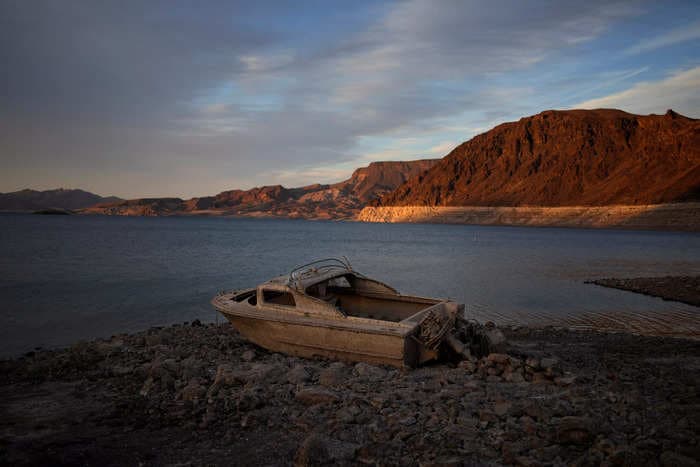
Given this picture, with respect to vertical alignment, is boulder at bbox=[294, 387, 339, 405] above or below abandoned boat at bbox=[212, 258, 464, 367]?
below

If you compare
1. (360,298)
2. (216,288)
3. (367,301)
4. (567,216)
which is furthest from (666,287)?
(567,216)

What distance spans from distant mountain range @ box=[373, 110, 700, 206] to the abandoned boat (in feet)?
381

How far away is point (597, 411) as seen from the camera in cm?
646

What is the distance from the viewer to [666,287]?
70.8ft

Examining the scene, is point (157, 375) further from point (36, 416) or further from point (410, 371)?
point (410, 371)

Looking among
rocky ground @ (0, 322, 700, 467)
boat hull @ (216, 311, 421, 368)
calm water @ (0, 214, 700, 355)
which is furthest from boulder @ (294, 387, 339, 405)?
calm water @ (0, 214, 700, 355)

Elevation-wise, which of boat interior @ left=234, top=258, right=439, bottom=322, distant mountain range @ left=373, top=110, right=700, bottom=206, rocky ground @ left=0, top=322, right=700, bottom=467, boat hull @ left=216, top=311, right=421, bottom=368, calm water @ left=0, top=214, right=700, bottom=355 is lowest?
calm water @ left=0, top=214, right=700, bottom=355

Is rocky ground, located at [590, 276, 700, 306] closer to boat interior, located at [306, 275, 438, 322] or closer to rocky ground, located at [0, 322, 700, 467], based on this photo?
rocky ground, located at [0, 322, 700, 467]

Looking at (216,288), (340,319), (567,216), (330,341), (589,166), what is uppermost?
(589,166)

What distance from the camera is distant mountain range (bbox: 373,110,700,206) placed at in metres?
125

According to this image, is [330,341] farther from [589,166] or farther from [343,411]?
[589,166]

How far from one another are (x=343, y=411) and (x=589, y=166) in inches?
6817

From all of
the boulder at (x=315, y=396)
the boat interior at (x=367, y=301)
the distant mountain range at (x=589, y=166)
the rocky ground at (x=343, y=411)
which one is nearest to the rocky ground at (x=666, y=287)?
the rocky ground at (x=343, y=411)

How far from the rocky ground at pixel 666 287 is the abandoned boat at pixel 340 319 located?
14.2m
